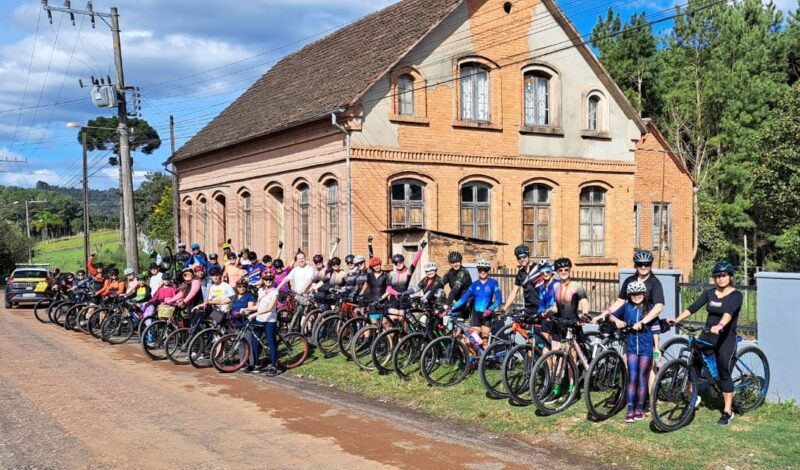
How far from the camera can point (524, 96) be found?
23.3 metres

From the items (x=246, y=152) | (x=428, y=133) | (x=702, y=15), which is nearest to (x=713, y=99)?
(x=702, y=15)

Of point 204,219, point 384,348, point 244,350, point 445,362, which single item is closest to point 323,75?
point 204,219

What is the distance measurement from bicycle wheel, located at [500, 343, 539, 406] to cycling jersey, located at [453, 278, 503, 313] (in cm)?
153

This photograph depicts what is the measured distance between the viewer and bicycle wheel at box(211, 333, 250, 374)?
12203 mm

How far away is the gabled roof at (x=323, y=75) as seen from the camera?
21.5m

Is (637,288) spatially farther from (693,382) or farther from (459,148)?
(459,148)

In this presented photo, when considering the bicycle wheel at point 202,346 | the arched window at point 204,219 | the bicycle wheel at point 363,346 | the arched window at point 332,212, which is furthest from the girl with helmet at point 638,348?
the arched window at point 204,219

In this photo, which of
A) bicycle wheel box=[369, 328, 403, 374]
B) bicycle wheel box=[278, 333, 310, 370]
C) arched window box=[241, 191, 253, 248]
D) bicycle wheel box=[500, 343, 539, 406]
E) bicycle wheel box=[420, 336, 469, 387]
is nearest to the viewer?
bicycle wheel box=[500, 343, 539, 406]

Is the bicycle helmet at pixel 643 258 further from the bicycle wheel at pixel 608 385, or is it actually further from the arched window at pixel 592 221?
the arched window at pixel 592 221

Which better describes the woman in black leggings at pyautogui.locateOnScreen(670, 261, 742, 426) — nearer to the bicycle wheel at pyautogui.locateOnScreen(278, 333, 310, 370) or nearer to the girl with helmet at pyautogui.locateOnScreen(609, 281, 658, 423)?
the girl with helmet at pyautogui.locateOnScreen(609, 281, 658, 423)

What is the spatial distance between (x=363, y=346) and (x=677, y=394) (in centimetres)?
545

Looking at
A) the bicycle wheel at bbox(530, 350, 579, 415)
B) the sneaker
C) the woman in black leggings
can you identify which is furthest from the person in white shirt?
the sneaker

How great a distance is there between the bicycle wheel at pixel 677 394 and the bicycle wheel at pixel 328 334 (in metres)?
6.58

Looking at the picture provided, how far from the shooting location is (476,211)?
22.7 m
